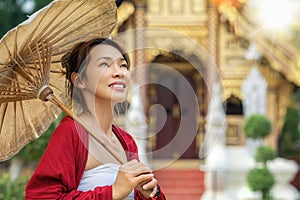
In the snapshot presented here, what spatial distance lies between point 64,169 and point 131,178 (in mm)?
272

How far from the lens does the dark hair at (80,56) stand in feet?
8.30

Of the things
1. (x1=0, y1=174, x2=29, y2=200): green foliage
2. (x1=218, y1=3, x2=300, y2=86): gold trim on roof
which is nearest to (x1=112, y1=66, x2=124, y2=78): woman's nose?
(x1=0, y1=174, x2=29, y2=200): green foliage

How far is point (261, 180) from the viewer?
9008 mm

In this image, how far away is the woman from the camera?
2.27 meters

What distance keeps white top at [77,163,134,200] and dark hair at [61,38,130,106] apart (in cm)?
30

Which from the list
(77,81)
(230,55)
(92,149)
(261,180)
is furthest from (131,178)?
(230,55)

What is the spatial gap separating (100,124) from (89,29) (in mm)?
388

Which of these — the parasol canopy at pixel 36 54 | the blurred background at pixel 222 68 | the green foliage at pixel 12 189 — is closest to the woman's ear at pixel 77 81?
the parasol canopy at pixel 36 54

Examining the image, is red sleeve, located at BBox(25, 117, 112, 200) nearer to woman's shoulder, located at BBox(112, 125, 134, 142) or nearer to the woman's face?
the woman's face

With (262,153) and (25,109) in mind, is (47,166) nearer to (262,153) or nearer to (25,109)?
(25,109)

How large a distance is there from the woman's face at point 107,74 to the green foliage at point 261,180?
6801 millimetres

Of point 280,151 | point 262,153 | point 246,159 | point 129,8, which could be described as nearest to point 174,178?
point 246,159

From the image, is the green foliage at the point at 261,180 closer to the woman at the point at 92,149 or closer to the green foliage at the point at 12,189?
the green foliage at the point at 12,189

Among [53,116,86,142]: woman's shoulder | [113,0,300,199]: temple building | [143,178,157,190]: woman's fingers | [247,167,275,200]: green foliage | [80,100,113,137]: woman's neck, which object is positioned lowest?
[247,167,275,200]: green foliage
